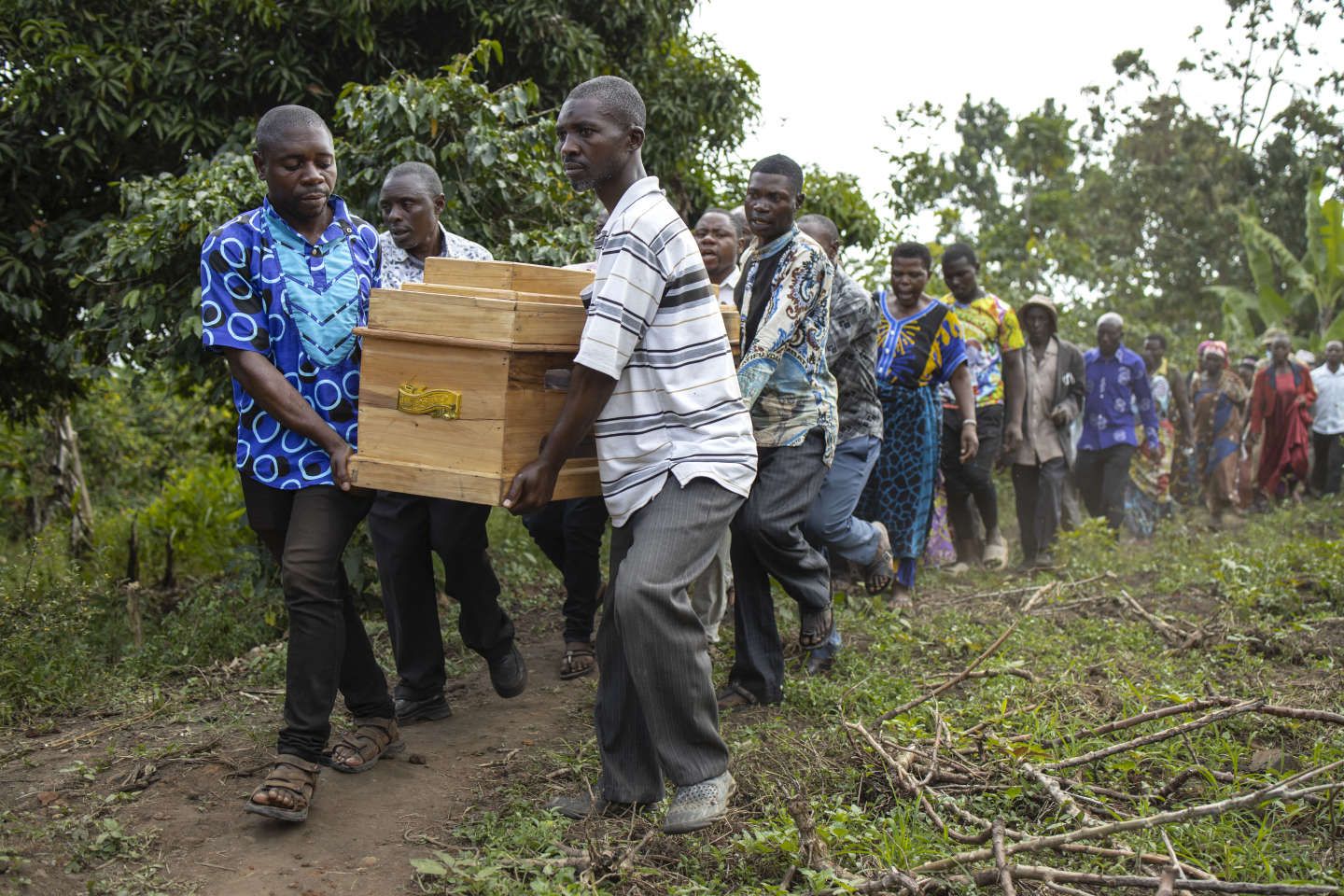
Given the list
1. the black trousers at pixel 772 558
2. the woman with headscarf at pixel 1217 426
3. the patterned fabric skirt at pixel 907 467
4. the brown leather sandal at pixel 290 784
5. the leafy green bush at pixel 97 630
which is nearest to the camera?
the brown leather sandal at pixel 290 784

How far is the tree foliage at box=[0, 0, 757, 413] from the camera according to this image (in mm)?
6152

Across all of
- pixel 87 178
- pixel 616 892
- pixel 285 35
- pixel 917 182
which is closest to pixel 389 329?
pixel 616 892

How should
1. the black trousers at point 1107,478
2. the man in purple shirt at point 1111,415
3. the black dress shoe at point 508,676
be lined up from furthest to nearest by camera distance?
the black trousers at point 1107,478
the man in purple shirt at point 1111,415
the black dress shoe at point 508,676

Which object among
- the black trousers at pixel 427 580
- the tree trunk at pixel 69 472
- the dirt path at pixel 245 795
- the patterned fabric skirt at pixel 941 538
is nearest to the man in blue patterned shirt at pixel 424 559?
the black trousers at pixel 427 580

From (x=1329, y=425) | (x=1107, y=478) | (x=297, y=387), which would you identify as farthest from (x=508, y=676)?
(x=1329, y=425)

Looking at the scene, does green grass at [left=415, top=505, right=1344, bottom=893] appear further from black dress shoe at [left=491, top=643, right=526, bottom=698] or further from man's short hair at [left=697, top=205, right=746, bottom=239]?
man's short hair at [left=697, top=205, right=746, bottom=239]

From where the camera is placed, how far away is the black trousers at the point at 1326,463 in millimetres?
13383

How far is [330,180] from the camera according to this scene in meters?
3.77

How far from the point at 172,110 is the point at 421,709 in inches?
172

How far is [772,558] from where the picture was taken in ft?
15.6

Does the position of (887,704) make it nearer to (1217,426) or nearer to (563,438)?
(563,438)

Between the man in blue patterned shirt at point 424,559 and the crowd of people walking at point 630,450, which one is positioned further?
the man in blue patterned shirt at point 424,559

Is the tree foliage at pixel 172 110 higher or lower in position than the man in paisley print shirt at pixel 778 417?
higher

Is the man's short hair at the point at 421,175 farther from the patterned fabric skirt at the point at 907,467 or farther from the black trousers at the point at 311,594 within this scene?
the patterned fabric skirt at the point at 907,467
